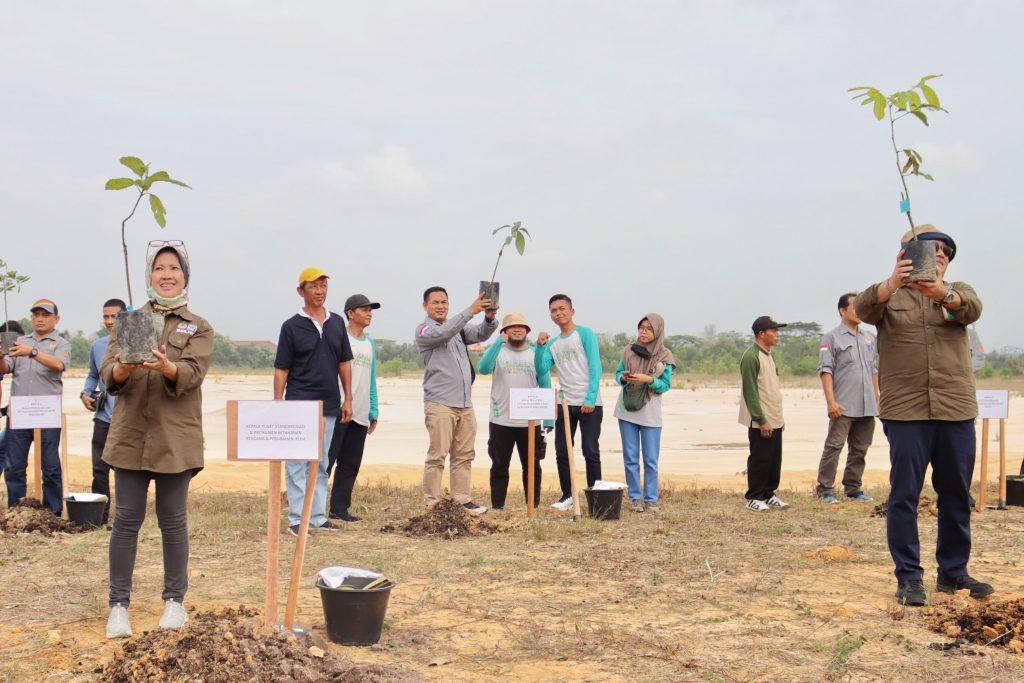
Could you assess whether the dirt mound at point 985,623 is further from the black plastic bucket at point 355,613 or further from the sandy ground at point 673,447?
the sandy ground at point 673,447

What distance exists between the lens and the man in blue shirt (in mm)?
7840

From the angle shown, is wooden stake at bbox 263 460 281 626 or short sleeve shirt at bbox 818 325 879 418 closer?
wooden stake at bbox 263 460 281 626

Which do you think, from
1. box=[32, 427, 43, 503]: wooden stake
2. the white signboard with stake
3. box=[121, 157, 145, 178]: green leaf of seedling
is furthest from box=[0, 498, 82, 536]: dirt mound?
box=[121, 157, 145, 178]: green leaf of seedling

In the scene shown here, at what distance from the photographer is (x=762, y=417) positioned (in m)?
9.12

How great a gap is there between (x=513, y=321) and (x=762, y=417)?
2.69 metres

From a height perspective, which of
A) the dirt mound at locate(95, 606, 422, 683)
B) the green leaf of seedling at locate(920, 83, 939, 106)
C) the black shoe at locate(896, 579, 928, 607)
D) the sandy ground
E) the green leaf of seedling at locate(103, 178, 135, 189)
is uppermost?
the green leaf of seedling at locate(920, 83, 939, 106)

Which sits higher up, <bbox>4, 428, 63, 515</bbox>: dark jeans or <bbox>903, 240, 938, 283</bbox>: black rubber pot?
<bbox>903, 240, 938, 283</bbox>: black rubber pot

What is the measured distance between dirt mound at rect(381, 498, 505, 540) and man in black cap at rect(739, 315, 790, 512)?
3025 mm

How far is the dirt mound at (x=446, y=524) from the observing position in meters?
7.53

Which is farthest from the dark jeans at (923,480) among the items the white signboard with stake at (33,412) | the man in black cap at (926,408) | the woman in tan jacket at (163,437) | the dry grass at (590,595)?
the white signboard with stake at (33,412)

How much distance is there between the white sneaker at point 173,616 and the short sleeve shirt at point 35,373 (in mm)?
4412

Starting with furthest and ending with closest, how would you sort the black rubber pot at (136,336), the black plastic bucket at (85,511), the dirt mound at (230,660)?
the black plastic bucket at (85,511) < the black rubber pot at (136,336) < the dirt mound at (230,660)

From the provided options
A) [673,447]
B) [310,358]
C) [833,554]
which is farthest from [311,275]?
[673,447]

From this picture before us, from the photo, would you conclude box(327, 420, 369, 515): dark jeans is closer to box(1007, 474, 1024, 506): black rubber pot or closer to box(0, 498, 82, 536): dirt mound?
box(0, 498, 82, 536): dirt mound
